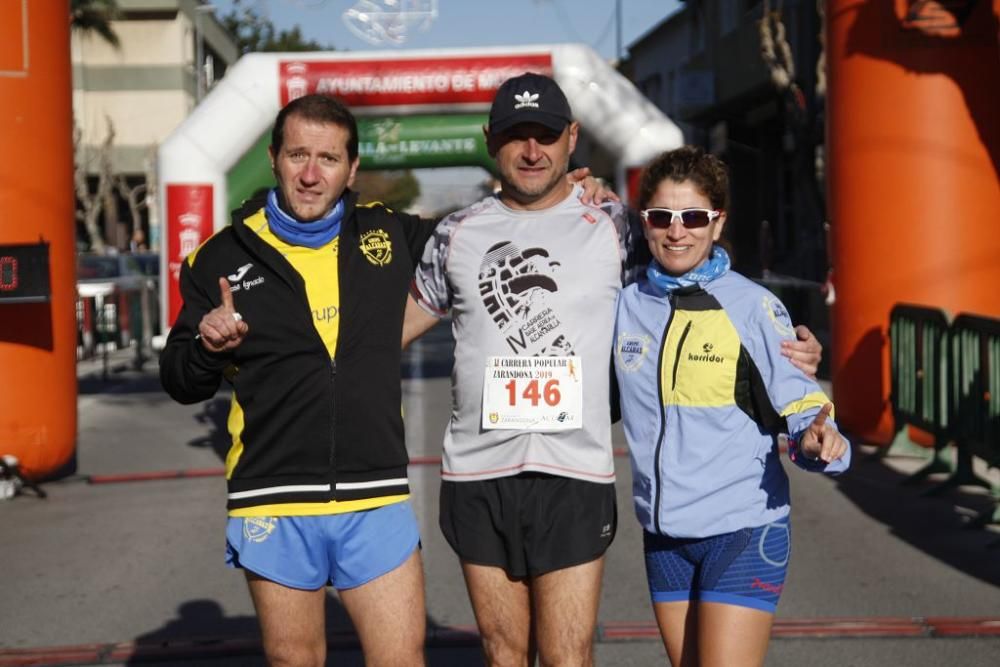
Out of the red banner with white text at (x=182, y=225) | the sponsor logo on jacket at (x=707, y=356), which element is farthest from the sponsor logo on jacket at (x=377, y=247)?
the red banner with white text at (x=182, y=225)

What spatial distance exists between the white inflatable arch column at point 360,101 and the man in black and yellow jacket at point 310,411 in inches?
368

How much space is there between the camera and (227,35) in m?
71.3

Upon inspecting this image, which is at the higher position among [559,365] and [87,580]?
[559,365]

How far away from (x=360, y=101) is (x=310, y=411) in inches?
444

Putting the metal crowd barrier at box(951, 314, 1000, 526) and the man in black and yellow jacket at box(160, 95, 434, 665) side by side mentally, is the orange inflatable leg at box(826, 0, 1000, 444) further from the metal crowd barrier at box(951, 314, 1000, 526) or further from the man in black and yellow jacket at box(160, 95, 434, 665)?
the man in black and yellow jacket at box(160, 95, 434, 665)

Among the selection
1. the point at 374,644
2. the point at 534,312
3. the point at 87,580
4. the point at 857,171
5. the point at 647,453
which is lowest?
the point at 87,580

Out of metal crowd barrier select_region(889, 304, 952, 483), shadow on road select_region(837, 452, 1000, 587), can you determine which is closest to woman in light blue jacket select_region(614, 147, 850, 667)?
shadow on road select_region(837, 452, 1000, 587)

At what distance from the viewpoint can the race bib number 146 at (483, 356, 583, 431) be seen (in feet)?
12.9

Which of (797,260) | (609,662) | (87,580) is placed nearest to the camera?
(609,662)

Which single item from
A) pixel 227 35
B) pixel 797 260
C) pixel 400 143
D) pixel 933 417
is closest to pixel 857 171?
pixel 933 417

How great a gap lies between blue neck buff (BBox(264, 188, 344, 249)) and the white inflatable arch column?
367 inches

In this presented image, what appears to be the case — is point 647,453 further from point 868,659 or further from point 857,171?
point 857,171

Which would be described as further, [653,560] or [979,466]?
[979,466]

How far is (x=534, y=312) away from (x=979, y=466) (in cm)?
700
